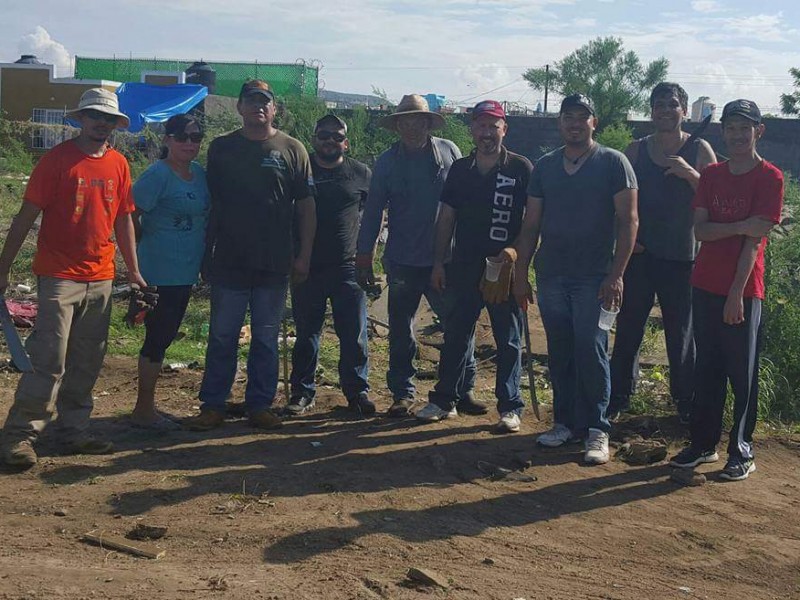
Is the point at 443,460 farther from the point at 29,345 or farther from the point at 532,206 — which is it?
the point at 29,345

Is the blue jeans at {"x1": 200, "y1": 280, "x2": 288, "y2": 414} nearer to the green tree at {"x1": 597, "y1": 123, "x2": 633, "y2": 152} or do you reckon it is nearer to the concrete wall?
the green tree at {"x1": 597, "y1": 123, "x2": 633, "y2": 152}

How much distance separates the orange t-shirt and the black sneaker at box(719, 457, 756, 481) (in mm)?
4000

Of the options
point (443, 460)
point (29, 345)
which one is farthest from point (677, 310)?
point (29, 345)

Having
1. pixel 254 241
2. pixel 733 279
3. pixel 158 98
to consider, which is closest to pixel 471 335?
pixel 254 241

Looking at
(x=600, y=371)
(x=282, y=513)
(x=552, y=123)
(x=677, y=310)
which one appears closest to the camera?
(x=282, y=513)

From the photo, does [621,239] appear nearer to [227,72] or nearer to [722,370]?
[722,370]

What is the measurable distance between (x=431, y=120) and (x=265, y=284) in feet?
5.57

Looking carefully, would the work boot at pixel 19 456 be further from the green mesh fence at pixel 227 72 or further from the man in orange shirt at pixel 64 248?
the green mesh fence at pixel 227 72

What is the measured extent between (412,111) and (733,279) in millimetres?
2463

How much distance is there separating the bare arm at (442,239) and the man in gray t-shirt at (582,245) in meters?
0.58

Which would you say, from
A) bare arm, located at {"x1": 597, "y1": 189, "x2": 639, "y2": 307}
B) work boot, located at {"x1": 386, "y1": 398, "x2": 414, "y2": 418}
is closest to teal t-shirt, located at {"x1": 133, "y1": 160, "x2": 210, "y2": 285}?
work boot, located at {"x1": 386, "y1": 398, "x2": 414, "y2": 418}

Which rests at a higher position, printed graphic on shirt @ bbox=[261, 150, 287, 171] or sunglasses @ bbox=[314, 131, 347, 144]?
sunglasses @ bbox=[314, 131, 347, 144]

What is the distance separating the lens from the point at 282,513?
4.99 meters

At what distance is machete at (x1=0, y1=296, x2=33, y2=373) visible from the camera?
5559mm
